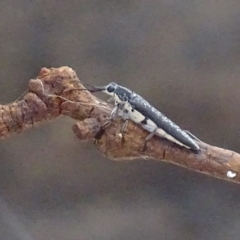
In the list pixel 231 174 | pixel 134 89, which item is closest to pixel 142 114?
pixel 231 174

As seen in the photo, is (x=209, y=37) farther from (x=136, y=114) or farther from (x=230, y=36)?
(x=136, y=114)

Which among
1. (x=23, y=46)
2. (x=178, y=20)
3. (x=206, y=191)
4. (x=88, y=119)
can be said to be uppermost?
(x=178, y=20)

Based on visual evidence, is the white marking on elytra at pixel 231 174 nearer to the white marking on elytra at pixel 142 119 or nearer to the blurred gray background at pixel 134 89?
the white marking on elytra at pixel 142 119

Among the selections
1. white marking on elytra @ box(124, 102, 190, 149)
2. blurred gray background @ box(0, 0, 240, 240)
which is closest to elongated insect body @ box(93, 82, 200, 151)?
white marking on elytra @ box(124, 102, 190, 149)

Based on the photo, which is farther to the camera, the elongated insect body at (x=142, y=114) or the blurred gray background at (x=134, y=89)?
the blurred gray background at (x=134, y=89)

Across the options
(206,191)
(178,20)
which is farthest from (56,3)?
(206,191)

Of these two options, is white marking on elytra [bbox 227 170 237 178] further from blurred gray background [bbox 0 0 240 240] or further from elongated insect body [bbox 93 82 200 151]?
blurred gray background [bbox 0 0 240 240]

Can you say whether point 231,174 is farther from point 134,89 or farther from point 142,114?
point 134,89

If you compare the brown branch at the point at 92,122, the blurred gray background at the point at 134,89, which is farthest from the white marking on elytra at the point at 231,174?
the blurred gray background at the point at 134,89
